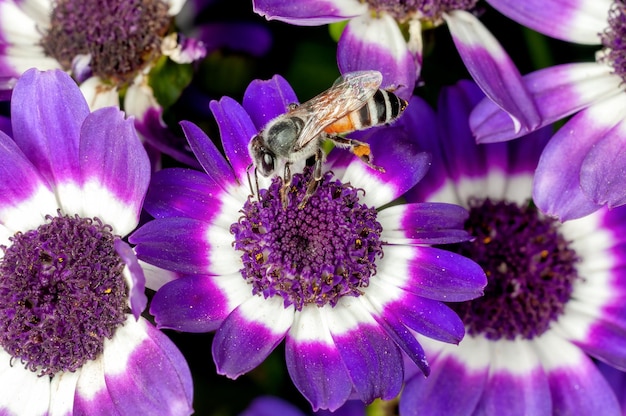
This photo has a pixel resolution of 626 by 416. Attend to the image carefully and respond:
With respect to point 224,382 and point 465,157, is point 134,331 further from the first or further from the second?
point 465,157

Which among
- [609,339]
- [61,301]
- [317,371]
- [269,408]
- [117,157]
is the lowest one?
[269,408]

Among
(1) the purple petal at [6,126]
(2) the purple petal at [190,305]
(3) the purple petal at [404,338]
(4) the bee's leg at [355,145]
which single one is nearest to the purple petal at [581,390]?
(3) the purple petal at [404,338]

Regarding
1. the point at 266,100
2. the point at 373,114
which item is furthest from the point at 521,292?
the point at 266,100

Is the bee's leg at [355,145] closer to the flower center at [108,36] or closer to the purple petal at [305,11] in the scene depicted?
the purple petal at [305,11]

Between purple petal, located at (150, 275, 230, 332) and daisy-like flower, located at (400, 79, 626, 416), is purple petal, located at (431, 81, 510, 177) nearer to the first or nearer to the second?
daisy-like flower, located at (400, 79, 626, 416)

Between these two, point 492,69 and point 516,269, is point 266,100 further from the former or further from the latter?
point 516,269

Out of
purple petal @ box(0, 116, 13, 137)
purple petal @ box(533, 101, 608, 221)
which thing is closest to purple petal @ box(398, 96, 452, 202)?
purple petal @ box(533, 101, 608, 221)

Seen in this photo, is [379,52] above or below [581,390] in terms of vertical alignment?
above
